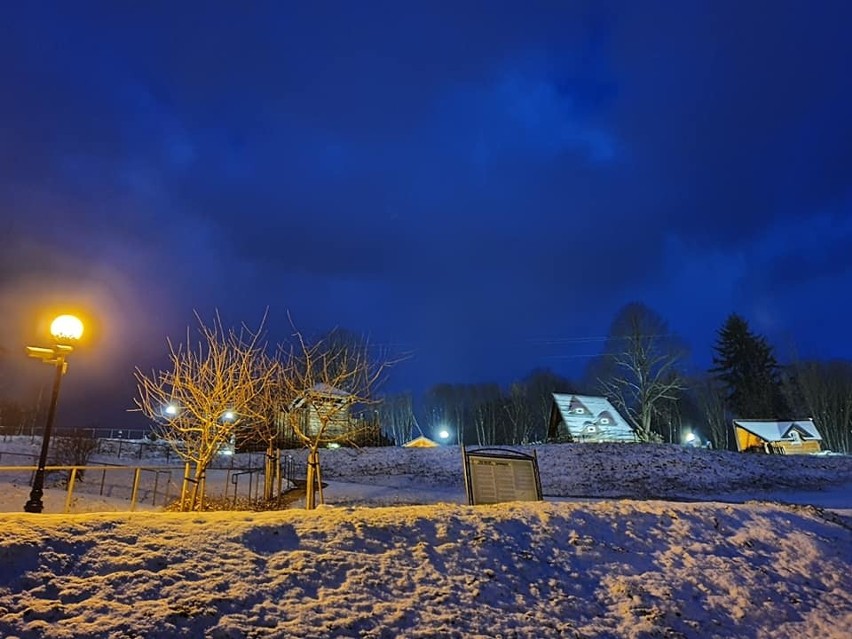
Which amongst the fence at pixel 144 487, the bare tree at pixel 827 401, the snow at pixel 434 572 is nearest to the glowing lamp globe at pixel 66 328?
the snow at pixel 434 572

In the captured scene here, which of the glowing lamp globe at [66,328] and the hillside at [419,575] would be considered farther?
the glowing lamp globe at [66,328]

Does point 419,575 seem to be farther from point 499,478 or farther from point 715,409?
point 715,409

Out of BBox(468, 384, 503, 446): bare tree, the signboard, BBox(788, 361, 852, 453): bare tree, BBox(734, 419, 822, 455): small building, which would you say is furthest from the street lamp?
BBox(788, 361, 852, 453): bare tree

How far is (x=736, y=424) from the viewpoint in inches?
1843

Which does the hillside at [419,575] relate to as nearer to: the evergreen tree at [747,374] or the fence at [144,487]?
the fence at [144,487]

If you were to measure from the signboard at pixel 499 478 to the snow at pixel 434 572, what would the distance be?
248cm

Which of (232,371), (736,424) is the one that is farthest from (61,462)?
(736,424)

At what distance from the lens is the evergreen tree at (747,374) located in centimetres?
5584

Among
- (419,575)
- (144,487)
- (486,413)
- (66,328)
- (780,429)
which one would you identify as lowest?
(419,575)

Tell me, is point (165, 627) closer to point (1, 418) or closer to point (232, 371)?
point (232, 371)

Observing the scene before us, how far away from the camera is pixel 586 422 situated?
3859 centimetres

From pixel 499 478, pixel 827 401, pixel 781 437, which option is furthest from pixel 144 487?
pixel 827 401

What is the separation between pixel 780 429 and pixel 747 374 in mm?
13998

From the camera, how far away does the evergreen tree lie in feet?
183
